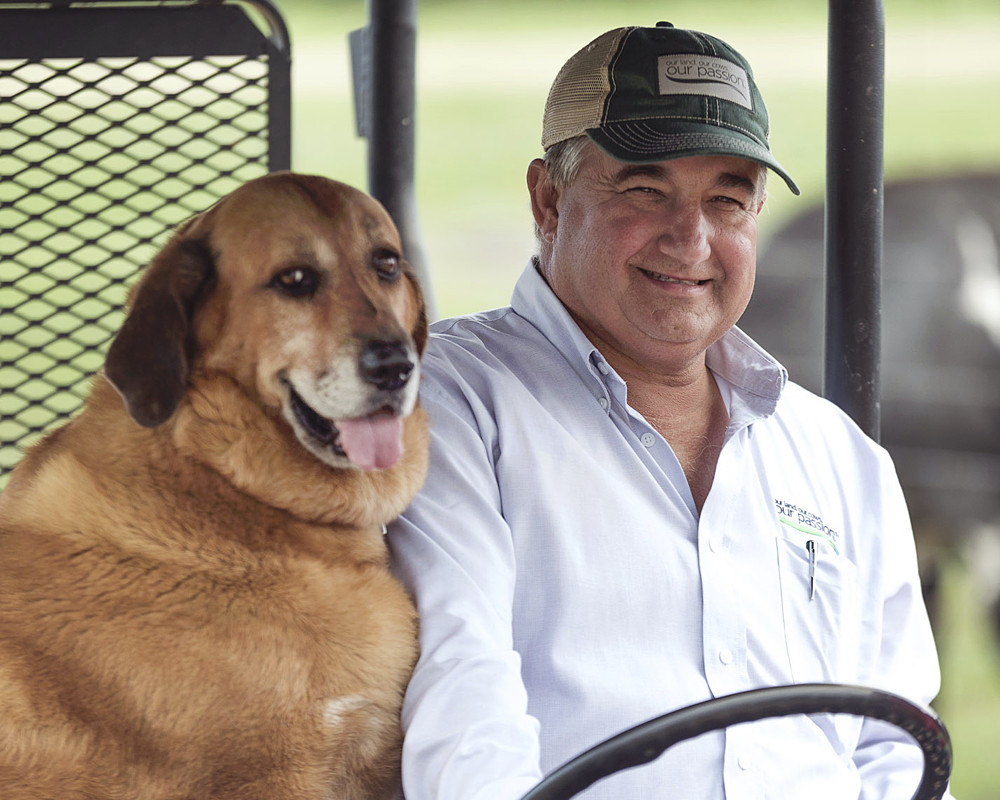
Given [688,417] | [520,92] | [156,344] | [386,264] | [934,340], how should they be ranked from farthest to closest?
[520,92], [934,340], [688,417], [386,264], [156,344]

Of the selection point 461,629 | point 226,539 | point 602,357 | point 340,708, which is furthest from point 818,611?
point 226,539

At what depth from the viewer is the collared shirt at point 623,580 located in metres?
1.26

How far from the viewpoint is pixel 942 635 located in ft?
17.9

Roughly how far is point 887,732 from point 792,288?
4.39 m

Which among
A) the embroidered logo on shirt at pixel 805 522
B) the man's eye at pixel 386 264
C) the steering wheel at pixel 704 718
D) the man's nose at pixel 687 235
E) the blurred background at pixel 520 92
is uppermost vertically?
the man's eye at pixel 386 264

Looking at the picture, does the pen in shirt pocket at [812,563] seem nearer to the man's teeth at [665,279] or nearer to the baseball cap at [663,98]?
the man's teeth at [665,279]

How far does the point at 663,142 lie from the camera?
1.56 m

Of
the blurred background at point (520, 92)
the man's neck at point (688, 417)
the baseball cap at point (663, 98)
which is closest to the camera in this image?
the baseball cap at point (663, 98)

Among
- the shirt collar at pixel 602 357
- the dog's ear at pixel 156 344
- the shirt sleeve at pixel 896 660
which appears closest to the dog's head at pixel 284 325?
the dog's ear at pixel 156 344

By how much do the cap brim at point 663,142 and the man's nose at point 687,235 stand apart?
11cm

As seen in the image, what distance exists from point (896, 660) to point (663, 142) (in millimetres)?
844

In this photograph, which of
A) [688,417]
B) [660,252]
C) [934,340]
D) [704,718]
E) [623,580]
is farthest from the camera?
[934,340]

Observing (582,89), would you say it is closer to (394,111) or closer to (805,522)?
(394,111)

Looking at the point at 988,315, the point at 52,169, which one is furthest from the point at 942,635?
the point at 52,169
